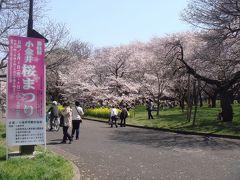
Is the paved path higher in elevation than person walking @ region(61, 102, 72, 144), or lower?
lower

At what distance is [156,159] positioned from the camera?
1015cm

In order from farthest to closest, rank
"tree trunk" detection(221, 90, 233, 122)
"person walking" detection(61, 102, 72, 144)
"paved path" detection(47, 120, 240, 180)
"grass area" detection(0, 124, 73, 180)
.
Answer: "tree trunk" detection(221, 90, 233, 122)
"person walking" detection(61, 102, 72, 144)
"paved path" detection(47, 120, 240, 180)
"grass area" detection(0, 124, 73, 180)

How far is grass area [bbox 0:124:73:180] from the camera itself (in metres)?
6.70

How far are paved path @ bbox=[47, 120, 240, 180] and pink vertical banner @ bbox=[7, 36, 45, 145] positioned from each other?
5.09 feet

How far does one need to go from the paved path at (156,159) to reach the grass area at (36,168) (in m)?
0.62

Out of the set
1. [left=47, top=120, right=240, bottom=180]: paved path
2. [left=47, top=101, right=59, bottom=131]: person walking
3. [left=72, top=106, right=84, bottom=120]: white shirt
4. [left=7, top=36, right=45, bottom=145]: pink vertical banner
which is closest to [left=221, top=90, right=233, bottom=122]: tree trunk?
[left=47, top=120, right=240, bottom=180]: paved path

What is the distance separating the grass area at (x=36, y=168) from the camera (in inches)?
264

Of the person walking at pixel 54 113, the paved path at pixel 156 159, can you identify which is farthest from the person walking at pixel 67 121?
the person walking at pixel 54 113

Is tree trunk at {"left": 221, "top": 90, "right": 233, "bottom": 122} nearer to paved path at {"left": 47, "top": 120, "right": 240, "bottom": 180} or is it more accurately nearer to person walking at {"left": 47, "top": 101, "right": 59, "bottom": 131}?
paved path at {"left": 47, "top": 120, "right": 240, "bottom": 180}

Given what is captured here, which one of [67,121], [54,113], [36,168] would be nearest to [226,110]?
[54,113]

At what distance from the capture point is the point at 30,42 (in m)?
9.54

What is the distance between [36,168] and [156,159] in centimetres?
390

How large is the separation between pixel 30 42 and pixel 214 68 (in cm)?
1506

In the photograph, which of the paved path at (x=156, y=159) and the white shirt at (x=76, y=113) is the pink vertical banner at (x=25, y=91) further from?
the white shirt at (x=76, y=113)
